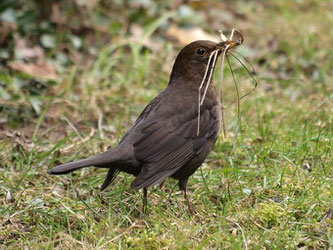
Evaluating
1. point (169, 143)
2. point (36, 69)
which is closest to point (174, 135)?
point (169, 143)

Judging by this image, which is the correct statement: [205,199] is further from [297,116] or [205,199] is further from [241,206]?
[297,116]

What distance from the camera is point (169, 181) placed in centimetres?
464

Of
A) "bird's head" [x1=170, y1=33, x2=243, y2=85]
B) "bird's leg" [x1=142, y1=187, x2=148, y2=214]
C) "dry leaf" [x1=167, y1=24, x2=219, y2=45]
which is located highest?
"bird's head" [x1=170, y1=33, x2=243, y2=85]

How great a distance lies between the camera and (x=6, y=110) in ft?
19.2

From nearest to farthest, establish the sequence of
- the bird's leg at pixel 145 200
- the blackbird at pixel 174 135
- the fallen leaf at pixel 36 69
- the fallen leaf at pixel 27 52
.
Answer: the blackbird at pixel 174 135 → the bird's leg at pixel 145 200 → the fallen leaf at pixel 36 69 → the fallen leaf at pixel 27 52

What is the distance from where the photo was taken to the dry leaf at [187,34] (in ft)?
24.7

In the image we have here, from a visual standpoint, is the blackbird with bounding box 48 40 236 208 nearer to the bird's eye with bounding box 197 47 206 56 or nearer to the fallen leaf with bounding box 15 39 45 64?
the bird's eye with bounding box 197 47 206 56

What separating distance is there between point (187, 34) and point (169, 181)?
3.39 metres

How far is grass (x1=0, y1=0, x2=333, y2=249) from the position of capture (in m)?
3.77

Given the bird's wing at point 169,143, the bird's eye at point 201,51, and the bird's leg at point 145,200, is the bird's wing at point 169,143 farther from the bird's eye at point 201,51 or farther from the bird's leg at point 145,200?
the bird's eye at point 201,51

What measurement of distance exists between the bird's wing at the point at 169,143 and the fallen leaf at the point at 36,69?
2725 mm

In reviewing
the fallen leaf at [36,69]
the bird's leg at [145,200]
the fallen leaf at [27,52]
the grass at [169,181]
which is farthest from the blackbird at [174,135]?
the fallen leaf at [27,52]

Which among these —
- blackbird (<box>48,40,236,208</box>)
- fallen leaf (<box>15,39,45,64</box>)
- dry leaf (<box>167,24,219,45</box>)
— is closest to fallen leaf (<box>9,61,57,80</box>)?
fallen leaf (<box>15,39,45,64</box>)

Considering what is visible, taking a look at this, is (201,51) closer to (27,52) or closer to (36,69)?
(36,69)
